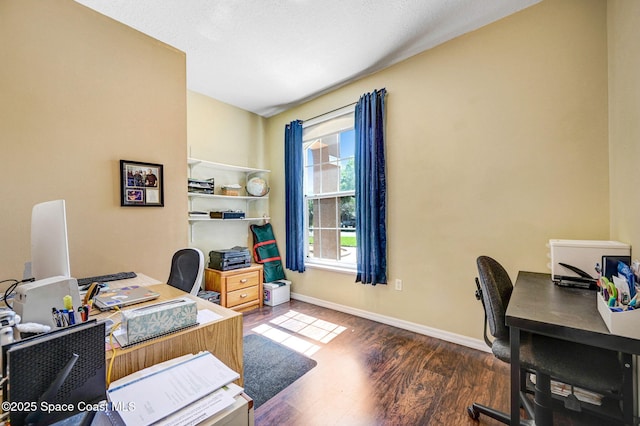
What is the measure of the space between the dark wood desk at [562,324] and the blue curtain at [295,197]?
251cm

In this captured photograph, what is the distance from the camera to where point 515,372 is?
→ 1.15 meters

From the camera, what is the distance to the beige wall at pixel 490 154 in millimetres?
1833

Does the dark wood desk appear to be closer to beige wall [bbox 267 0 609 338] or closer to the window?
beige wall [bbox 267 0 609 338]

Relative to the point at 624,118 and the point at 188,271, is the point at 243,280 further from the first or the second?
the point at 624,118

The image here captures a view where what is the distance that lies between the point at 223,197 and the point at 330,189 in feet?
4.69

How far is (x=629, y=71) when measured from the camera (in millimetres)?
1405

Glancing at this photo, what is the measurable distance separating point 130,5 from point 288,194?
2.35m

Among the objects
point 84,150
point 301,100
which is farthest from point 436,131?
point 84,150

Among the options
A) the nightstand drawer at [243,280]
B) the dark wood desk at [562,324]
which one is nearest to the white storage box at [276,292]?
the nightstand drawer at [243,280]

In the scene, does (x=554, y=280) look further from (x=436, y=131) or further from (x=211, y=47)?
(x=211, y=47)

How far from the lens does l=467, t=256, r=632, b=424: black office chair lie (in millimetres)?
1077

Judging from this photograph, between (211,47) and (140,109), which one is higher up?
(211,47)

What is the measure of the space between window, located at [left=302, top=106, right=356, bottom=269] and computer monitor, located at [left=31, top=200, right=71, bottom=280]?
2.57 m

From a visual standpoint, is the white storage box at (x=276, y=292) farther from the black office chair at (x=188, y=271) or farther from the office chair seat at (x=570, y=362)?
the office chair seat at (x=570, y=362)
